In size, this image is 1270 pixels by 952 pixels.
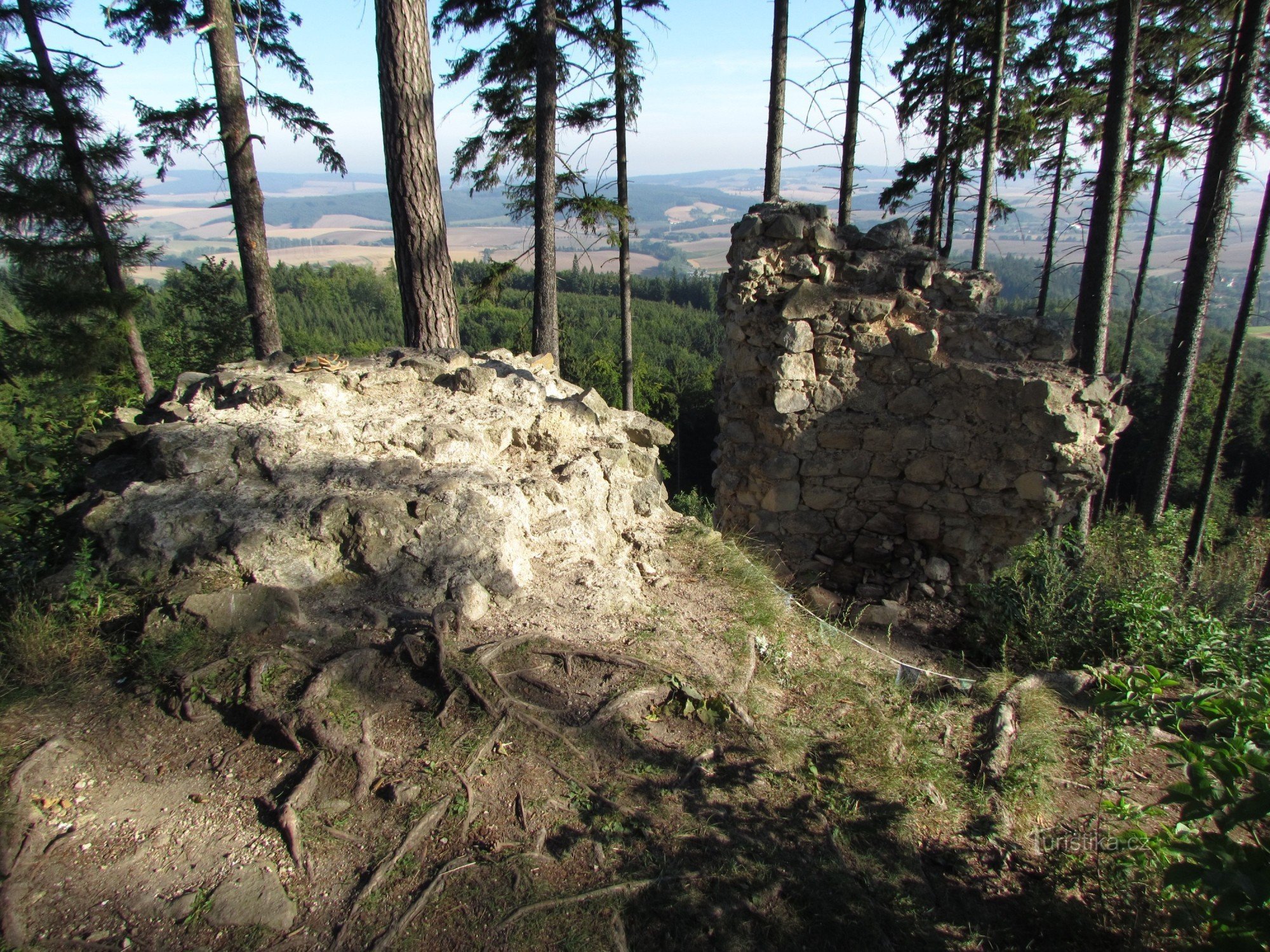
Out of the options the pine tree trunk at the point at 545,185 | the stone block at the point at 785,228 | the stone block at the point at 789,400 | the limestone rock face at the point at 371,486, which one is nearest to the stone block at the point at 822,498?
the stone block at the point at 789,400

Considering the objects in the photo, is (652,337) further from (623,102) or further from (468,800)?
(468,800)

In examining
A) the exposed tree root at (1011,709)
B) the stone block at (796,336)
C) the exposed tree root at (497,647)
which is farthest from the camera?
the stone block at (796,336)

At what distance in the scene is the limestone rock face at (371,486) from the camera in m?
3.53

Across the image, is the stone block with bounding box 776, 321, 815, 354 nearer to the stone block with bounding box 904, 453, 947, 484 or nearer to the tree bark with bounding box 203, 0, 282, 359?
the stone block with bounding box 904, 453, 947, 484

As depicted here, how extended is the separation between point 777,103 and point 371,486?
31.3 feet

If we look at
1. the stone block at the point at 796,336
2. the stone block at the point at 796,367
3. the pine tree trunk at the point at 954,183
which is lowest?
the stone block at the point at 796,367

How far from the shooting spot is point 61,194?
36.2 feet

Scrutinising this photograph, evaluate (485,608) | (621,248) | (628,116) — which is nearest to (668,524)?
(485,608)

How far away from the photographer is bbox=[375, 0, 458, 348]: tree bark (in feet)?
19.6

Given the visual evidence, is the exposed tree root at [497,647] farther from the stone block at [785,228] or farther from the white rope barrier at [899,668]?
the stone block at [785,228]

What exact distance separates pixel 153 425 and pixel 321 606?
183 cm

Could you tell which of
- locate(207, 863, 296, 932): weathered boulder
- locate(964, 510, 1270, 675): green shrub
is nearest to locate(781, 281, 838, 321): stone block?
locate(964, 510, 1270, 675): green shrub

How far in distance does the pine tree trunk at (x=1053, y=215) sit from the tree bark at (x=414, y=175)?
33.5 feet

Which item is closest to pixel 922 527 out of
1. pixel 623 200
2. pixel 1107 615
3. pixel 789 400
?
pixel 789 400
